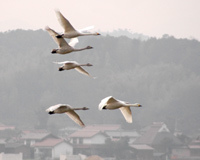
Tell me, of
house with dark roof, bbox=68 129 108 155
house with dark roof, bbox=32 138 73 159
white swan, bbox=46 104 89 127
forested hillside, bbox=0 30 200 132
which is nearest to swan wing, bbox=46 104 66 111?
white swan, bbox=46 104 89 127

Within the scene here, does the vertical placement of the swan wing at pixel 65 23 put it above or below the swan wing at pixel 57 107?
above

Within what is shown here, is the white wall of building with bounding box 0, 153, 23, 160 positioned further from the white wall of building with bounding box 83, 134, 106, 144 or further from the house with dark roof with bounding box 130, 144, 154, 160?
the white wall of building with bounding box 83, 134, 106, 144

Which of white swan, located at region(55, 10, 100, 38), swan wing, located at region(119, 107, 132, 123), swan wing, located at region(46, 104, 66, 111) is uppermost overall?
white swan, located at region(55, 10, 100, 38)

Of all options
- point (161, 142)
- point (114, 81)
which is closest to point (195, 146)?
point (161, 142)

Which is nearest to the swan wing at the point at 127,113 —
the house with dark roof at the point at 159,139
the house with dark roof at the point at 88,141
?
the house with dark roof at the point at 88,141

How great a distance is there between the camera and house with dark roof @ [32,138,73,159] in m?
103

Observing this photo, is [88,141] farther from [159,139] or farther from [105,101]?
[105,101]

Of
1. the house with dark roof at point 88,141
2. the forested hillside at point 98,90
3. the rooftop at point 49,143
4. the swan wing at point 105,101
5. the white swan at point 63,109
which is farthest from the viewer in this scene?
the forested hillside at point 98,90

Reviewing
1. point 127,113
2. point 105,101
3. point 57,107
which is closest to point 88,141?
point 127,113

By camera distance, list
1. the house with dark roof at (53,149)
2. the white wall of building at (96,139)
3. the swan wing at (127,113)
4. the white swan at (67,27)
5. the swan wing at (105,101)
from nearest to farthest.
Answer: the swan wing at (105,101) < the white swan at (67,27) < the swan wing at (127,113) < the house with dark roof at (53,149) < the white wall of building at (96,139)

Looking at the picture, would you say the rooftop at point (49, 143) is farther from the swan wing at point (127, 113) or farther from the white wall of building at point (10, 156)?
the swan wing at point (127, 113)

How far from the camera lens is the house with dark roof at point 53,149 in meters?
103

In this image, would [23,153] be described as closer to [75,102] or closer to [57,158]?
[57,158]

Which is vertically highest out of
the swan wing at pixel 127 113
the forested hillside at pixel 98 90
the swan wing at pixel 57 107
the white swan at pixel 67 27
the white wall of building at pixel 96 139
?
the forested hillside at pixel 98 90
